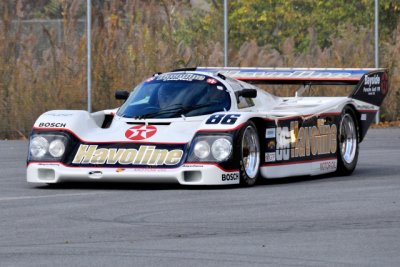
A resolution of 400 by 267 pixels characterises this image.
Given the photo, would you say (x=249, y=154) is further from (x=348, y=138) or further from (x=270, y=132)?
(x=348, y=138)

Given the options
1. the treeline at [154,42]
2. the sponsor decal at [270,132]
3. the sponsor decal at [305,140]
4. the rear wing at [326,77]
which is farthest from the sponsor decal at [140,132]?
the treeline at [154,42]

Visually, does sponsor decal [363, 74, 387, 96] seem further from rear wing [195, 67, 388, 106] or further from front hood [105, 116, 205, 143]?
front hood [105, 116, 205, 143]

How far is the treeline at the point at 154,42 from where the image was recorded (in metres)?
25.1

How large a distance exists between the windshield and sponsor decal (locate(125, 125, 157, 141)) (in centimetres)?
37

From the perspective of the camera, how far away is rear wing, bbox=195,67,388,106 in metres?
17.9

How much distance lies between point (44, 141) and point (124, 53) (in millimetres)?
11528

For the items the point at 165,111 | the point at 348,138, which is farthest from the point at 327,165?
the point at 165,111

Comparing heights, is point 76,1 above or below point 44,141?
above

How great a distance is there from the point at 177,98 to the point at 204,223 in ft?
14.3

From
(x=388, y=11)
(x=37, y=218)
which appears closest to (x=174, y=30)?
(x=388, y=11)

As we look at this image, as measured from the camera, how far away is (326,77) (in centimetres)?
1809

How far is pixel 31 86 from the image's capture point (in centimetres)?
2512

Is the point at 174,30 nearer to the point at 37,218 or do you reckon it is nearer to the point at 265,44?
the point at 265,44

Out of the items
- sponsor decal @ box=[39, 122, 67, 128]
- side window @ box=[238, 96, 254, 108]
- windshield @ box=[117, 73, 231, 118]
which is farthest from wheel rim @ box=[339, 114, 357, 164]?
sponsor decal @ box=[39, 122, 67, 128]
